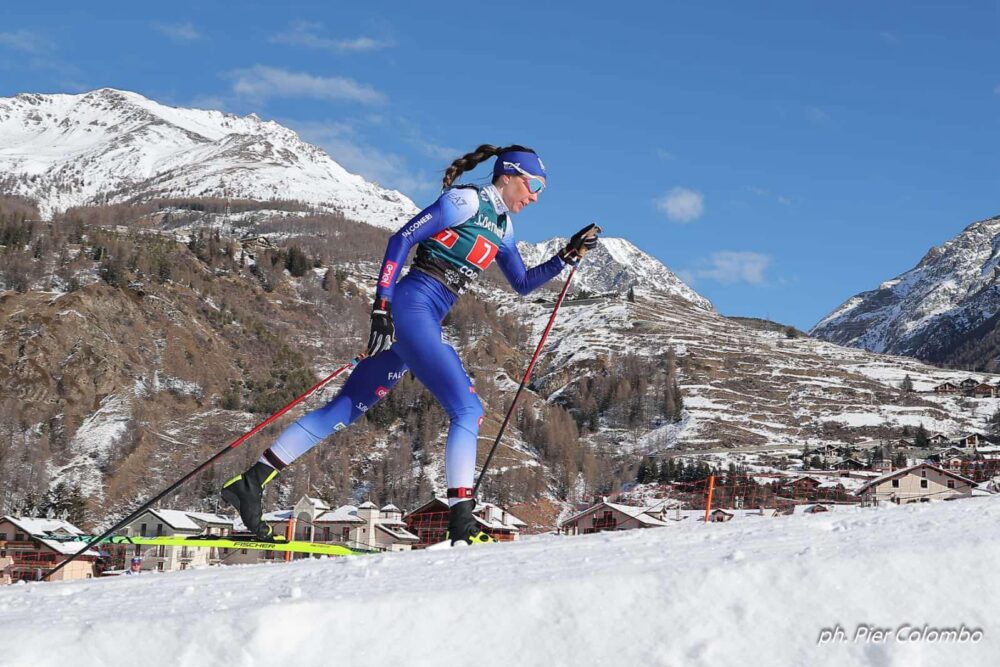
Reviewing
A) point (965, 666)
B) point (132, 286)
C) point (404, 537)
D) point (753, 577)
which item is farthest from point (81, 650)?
point (132, 286)

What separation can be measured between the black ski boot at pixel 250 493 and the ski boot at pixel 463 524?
1319 millimetres

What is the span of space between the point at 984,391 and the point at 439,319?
550ft

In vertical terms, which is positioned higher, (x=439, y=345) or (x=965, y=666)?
(x=439, y=345)

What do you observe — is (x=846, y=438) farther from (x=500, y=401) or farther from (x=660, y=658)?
(x=660, y=658)

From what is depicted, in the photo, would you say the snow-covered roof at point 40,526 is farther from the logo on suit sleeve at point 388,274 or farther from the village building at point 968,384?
the village building at point 968,384

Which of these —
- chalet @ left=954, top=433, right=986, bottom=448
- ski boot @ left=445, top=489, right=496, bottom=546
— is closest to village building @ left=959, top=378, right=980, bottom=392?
chalet @ left=954, top=433, right=986, bottom=448

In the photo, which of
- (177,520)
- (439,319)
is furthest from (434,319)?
(177,520)

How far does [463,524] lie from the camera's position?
5355 millimetres

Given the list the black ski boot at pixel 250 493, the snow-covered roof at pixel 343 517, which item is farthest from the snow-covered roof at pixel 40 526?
the black ski boot at pixel 250 493

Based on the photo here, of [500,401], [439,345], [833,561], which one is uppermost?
[500,401]

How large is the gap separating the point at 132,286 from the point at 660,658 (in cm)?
13595

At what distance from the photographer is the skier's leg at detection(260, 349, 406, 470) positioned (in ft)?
20.4

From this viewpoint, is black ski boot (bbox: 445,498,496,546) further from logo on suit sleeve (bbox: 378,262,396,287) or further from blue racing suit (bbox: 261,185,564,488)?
logo on suit sleeve (bbox: 378,262,396,287)

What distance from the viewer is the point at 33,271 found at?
414ft
